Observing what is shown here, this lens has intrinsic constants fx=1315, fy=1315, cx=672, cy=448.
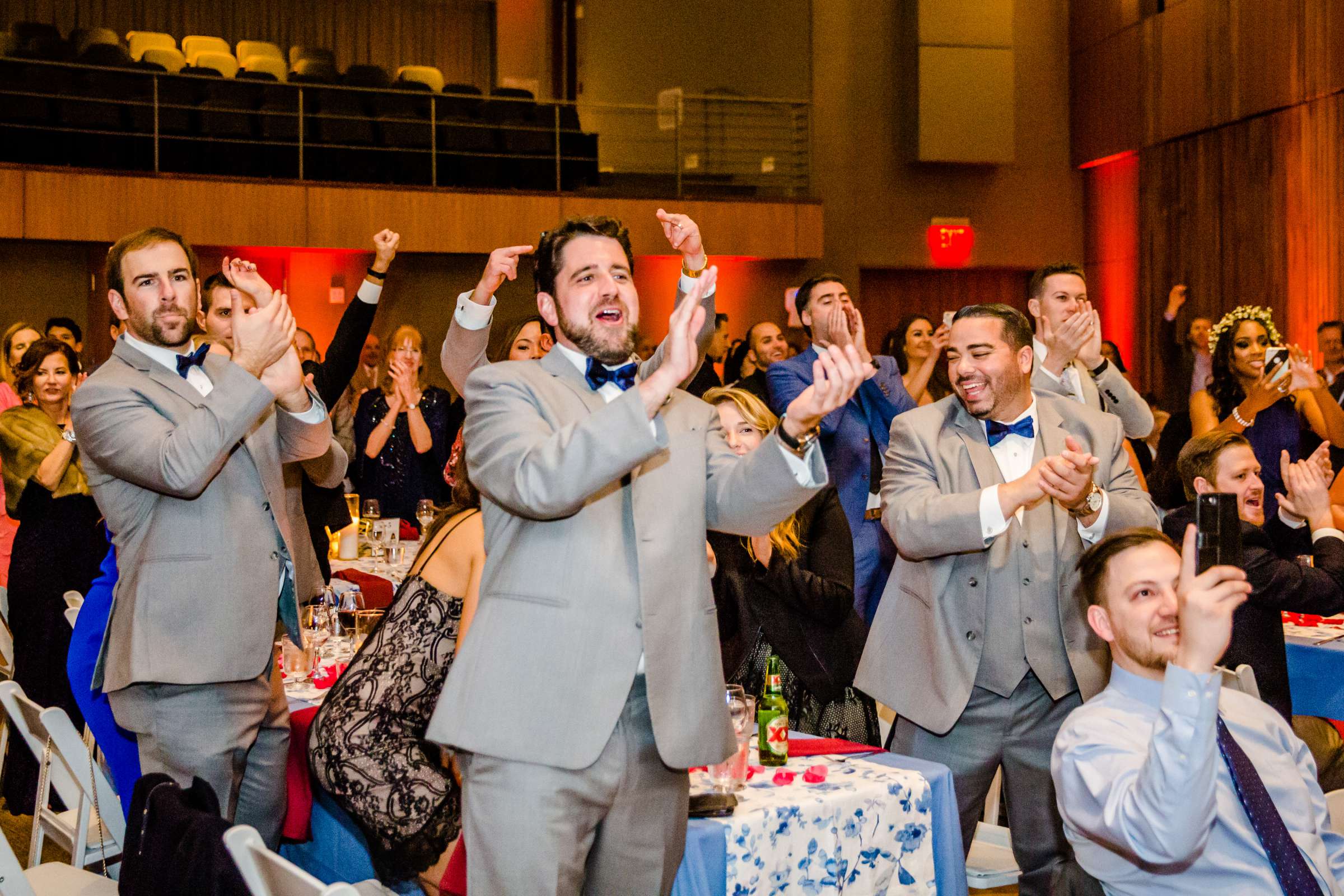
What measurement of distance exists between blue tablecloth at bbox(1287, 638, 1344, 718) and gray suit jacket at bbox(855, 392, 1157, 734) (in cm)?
119

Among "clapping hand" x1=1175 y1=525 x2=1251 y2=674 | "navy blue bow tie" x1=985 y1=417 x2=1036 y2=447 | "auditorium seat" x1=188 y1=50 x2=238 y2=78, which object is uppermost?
"auditorium seat" x1=188 y1=50 x2=238 y2=78

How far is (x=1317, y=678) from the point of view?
379cm

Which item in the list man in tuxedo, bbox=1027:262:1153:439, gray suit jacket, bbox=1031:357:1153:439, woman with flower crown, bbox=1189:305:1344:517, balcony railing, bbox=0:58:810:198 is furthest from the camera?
balcony railing, bbox=0:58:810:198

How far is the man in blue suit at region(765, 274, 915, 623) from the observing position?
4.50 m

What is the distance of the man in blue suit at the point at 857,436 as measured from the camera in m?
4.50

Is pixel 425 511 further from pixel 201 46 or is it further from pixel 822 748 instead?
pixel 201 46

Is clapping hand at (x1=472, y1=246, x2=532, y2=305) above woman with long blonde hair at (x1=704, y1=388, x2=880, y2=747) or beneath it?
above

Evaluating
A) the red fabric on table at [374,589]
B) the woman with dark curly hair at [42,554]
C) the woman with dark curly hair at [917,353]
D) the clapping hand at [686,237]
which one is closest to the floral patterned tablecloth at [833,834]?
the clapping hand at [686,237]

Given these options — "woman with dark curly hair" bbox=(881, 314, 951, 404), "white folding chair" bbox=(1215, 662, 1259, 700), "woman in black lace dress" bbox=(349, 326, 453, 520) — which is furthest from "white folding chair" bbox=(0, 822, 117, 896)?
"woman with dark curly hair" bbox=(881, 314, 951, 404)

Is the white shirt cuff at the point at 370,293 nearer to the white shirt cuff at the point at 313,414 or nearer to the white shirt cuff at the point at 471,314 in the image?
the white shirt cuff at the point at 471,314

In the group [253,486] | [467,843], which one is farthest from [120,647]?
[467,843]

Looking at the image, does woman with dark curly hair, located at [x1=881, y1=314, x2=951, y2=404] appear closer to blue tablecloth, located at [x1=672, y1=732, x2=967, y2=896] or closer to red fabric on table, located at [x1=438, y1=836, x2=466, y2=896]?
blue tablecloth, located at [x1=672, y1=732, x2=967, y2=896]

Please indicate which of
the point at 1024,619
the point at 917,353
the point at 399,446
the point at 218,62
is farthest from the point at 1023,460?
the point at 218,62

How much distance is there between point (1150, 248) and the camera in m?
11.3
